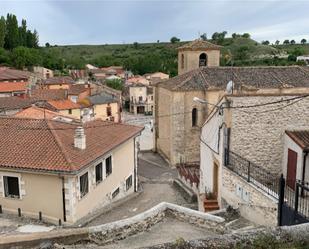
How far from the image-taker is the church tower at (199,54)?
3726 centimetres

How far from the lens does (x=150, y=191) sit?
2339 centimetres

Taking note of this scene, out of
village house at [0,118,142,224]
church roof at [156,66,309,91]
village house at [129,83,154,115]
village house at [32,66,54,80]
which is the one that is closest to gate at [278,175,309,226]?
village house at [0,118,142,224]

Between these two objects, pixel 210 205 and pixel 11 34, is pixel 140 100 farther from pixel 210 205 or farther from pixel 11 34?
pixel 210 205

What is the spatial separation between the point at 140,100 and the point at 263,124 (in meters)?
67.2

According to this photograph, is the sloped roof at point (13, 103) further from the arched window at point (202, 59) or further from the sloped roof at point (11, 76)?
the sloped roof at point (11, 76)

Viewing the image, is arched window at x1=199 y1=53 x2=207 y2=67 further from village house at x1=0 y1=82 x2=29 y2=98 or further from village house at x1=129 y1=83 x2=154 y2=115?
village house at x1=129 y1=83 x2=154 y2=115

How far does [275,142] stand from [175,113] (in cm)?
1727

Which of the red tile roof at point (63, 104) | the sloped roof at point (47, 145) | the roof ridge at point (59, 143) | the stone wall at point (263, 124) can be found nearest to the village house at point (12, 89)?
the red tile roof at point (63, 104)

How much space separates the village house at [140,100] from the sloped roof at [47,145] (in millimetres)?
61616

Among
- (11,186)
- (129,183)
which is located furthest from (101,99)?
(11,186)

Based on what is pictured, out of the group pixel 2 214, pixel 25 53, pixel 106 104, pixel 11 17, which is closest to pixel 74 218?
pixel 2 214

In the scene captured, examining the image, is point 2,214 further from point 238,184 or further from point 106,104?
point 106,104

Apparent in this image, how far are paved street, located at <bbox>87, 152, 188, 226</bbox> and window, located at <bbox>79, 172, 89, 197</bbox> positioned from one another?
3.85 feet

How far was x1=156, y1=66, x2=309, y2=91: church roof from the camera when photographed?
3228cm
